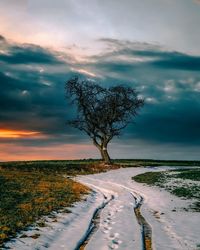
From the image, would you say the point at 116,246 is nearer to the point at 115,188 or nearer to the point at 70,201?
the point at 70,201

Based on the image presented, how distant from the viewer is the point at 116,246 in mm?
14609

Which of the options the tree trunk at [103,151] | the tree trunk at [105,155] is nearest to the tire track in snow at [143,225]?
the tree trunk at [105,155]

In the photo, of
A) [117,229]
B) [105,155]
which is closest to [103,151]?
[105,155]

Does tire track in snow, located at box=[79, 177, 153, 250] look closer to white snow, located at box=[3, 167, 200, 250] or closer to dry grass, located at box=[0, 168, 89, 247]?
white snow, located at box=[3, 167, 200, 250]

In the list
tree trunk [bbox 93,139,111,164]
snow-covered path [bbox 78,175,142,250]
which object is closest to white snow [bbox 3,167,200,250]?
snow-covered path [bbox 78,175,142,250]

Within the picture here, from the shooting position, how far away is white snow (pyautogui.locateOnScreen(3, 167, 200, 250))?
1491 cm

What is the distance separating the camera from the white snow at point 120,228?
587 inches

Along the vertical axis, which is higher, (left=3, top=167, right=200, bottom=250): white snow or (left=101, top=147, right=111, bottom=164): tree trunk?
(left=101, top=147, right=111, bottom=164): tree trunk

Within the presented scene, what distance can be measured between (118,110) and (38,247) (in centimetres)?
5965

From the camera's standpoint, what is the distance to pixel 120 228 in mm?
17734

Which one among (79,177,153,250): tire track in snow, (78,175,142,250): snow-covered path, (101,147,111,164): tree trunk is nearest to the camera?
(78,175,142,250): snow-covered path

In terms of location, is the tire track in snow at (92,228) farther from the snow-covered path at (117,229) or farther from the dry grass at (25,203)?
the dry grass at (25,203)

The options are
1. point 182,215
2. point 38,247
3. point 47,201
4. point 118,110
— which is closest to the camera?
point 38,247

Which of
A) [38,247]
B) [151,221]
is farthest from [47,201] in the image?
[38,247]
